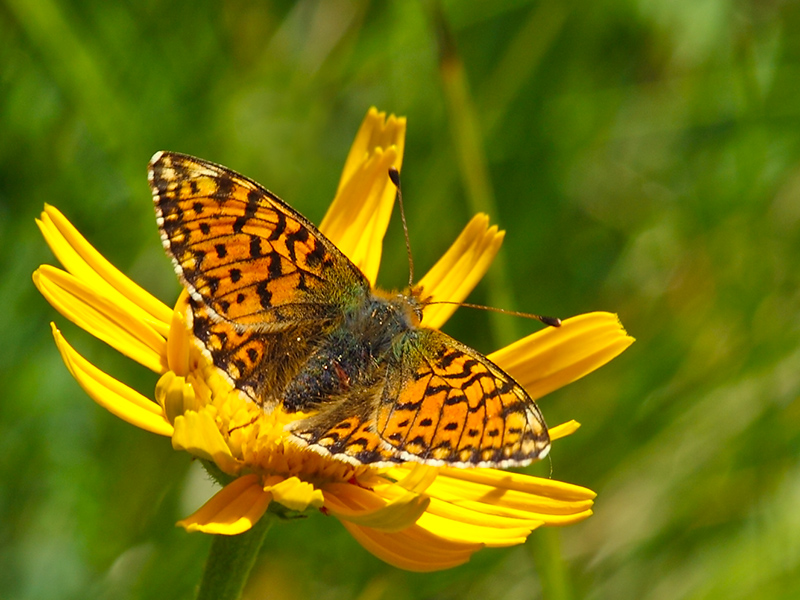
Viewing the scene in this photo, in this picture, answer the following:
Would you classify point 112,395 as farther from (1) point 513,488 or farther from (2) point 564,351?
(2) point 564,351

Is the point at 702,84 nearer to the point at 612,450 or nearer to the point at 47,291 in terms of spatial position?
the point at 612,450

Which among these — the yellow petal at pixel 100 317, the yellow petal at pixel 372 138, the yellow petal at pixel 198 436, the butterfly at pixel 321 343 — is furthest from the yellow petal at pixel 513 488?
the yellow petal at pixel 372 138

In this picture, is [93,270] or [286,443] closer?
[286,443]

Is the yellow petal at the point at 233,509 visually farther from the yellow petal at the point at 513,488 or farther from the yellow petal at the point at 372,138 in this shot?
the yellow petal at the point at 372,138

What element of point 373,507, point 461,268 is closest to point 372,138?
point 461,268

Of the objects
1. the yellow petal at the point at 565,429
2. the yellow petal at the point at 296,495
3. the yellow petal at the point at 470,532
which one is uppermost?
the yellow petal at the point at 565,429

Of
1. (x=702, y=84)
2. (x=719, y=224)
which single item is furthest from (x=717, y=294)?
(x=702, y=84)
